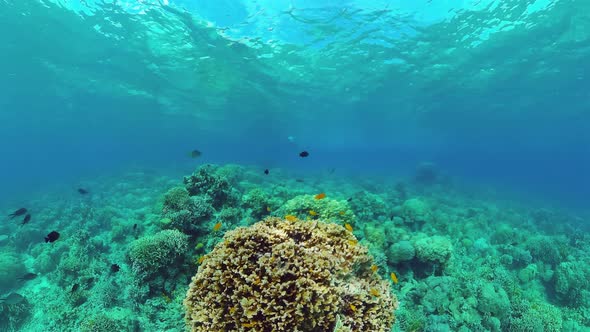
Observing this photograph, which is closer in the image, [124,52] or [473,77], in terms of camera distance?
[124,52]

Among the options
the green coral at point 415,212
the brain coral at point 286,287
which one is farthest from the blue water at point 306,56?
the brain coral at point 286,287

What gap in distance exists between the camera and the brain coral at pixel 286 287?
3.81m

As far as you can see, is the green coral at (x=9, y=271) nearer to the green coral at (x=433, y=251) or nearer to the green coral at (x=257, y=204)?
the green coral at (x=257, y=204)

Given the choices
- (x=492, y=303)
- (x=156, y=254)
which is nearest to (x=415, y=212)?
(x=492, y=303)

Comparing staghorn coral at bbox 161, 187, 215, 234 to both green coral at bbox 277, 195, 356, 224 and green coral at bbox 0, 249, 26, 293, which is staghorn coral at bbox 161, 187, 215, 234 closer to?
green coral at bbox 277, 195, 356, 224

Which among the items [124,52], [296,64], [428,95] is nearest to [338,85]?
[296,64]

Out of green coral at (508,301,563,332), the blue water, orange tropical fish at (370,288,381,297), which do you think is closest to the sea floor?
green coral at (508,301,563,332)

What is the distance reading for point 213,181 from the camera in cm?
1000

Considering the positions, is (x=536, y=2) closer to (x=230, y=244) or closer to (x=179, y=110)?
(x=230, y=244)

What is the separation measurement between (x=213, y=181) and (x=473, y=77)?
106 feet

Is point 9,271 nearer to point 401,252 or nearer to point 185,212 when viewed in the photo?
point 185,212

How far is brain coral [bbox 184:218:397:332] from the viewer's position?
3.81m

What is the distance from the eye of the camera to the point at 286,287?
3.90 meters

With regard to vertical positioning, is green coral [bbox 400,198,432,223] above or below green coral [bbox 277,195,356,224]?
below
